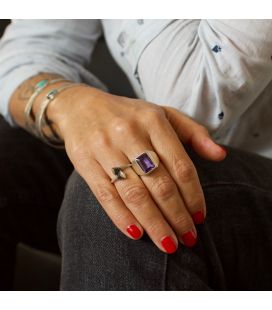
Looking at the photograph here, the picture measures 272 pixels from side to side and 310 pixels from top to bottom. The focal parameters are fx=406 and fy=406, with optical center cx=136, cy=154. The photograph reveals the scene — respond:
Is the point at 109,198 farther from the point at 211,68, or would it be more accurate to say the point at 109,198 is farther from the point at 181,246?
the point at 211,68

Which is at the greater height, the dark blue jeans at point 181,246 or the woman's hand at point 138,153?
the woman's hand at point 138,153

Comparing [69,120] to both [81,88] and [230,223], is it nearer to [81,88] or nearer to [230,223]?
[81,88]

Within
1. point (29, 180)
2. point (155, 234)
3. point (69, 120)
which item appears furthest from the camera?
point (29, 180)

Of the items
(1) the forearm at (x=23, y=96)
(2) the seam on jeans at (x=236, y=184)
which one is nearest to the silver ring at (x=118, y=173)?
(2) the seam on jeans at (x=236, y=184)

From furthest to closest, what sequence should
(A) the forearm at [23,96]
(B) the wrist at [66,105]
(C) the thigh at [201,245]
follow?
(A) the forearm at [23,96] → (B) the wrist at [66,105] → (C) the thigh at [201,245]

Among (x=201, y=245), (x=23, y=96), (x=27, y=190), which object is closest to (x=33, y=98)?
(x=23, y=96)

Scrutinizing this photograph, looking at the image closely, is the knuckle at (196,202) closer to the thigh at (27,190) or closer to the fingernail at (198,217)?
the fingernail at (198,217)

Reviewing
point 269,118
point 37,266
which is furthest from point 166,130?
point 37,266
